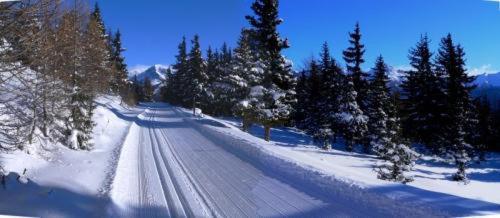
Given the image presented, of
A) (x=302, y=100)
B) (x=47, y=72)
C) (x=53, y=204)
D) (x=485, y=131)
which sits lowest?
(x=53, y=204)

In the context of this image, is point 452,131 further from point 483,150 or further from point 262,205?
point 262,205

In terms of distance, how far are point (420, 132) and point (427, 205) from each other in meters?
15.1

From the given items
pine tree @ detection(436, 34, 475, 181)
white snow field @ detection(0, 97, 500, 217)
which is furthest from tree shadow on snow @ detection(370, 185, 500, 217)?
pine tree @ detection(436, 34, 475, 181)

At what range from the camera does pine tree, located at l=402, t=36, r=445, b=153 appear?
13.3 m

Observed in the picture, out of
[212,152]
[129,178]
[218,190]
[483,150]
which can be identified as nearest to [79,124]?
[212,152]

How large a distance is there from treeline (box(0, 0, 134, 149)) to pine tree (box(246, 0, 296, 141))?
722 cm

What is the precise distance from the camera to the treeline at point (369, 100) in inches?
534

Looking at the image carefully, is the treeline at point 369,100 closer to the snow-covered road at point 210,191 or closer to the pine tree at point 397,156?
the pine tree at point 397,156

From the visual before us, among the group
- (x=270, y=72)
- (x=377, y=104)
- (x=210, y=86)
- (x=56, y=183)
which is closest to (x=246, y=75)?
(x=270, y=72)

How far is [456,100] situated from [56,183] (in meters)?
10.8

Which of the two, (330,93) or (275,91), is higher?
(330,93)

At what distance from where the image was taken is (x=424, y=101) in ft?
53.5

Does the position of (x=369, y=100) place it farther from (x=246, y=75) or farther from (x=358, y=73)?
(x=246, y=75)

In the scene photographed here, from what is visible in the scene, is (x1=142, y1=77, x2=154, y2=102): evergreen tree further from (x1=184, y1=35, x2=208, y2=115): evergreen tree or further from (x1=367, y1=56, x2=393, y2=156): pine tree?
(x1=367, y1=56, x2=393, y2=156): pine tree
